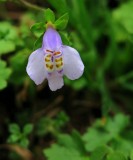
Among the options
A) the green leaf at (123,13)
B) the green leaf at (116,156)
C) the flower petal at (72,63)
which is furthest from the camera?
the green leaf at (123,13)

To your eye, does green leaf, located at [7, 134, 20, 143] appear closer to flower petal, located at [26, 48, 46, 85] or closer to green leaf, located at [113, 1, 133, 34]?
flower petal, located at [26, 48, 46, 85]

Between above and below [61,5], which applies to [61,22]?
below

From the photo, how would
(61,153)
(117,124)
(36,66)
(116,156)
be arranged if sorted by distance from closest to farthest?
1. (36,66)
2. (116,156)
3. (61,153)
4. (117,124)

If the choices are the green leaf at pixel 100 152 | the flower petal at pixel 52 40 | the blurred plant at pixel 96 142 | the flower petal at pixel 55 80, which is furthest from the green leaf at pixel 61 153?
the flower petal at pixel 52 40

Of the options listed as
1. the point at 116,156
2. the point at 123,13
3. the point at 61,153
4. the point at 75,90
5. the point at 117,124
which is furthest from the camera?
the point at 123,13

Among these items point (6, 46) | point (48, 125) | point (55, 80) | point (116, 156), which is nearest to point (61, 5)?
point (6, 46)

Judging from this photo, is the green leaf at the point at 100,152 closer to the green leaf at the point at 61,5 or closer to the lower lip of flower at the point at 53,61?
the lower lip of flower at the point at 53,61

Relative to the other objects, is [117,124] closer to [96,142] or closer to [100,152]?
[96,142]
